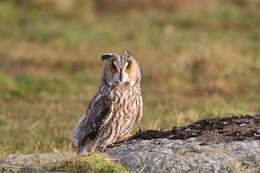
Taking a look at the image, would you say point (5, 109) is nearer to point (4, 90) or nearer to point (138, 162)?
point (4, 90)

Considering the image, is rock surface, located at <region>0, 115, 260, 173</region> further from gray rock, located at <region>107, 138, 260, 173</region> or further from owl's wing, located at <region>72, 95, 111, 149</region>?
owl's wing, located at <region>72, 95, 111, 149</region>

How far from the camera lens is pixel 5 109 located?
1271 centimetres

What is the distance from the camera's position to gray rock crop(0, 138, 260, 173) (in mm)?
5844

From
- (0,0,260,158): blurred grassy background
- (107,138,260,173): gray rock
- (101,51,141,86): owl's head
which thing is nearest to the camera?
(107,138,260,173): gray rock

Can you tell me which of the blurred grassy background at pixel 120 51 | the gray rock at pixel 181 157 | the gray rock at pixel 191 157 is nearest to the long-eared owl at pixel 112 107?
the gray rock at pixel 181 157

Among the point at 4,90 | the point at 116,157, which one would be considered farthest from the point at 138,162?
the point at 4,90

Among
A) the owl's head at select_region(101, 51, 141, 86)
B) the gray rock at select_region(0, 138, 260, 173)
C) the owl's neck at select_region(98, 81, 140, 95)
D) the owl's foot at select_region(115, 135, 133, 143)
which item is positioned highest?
the owl's head at select_region(101, 51, 141, 86)

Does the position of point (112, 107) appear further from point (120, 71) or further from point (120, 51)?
point (120, 51)

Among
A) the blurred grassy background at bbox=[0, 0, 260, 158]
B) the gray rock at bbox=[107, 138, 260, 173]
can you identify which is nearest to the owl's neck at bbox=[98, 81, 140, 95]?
the gray rock at bbox=[107, 138, 260, 173]

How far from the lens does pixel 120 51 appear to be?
1773 centimetres

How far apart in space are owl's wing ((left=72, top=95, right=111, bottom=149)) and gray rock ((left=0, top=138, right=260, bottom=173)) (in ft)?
1.82

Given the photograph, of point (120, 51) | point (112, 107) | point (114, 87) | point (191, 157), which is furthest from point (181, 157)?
point (120, 51)

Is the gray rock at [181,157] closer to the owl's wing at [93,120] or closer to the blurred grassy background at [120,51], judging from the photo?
the owl's wing at [93,120]

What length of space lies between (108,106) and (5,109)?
603 centimetres
